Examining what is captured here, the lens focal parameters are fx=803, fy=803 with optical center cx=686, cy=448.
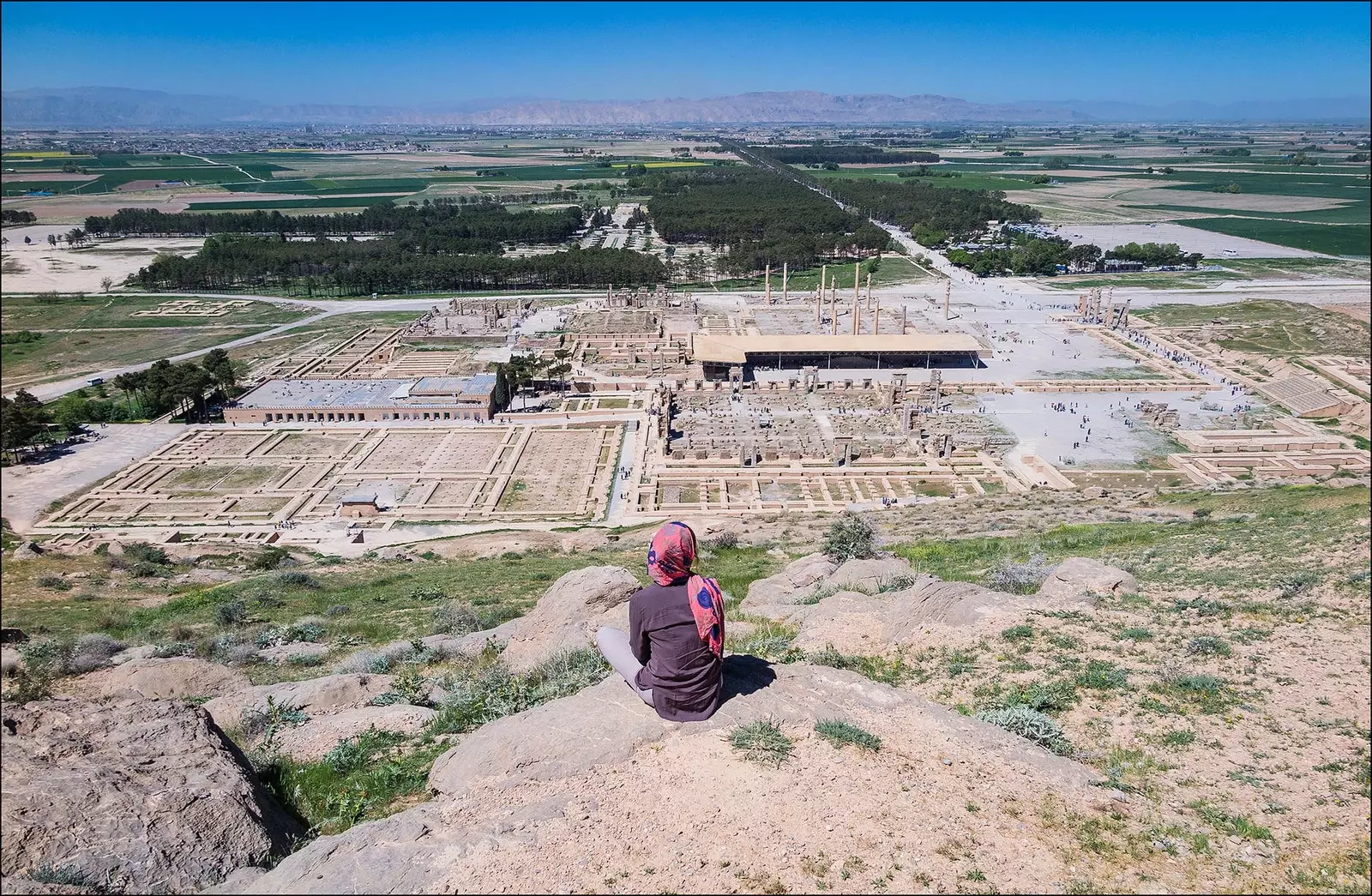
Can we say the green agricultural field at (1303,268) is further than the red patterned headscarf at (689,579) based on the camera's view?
Yes

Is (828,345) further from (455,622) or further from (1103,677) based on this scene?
(1103,677)

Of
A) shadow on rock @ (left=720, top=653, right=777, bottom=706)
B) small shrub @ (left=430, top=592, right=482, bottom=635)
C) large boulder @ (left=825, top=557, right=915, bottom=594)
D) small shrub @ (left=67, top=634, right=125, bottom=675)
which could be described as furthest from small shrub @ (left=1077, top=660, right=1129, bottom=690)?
small shrub @ (left=67, top=634, right=125, bottom=675)

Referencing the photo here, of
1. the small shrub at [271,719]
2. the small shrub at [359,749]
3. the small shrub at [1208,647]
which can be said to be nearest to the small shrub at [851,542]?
the small shrub at [1208,647]

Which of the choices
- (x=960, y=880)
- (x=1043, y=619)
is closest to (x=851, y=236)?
(x=1043, y=619)

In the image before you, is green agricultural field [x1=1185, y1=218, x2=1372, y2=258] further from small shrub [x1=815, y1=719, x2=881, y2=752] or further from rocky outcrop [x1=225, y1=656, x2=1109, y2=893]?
small shrub [x1=815, y1=719, x2=881, y2=752]

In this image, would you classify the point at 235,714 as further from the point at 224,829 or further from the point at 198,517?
the point at 198,517

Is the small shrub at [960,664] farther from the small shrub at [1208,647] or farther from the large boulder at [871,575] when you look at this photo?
the large boulder at [871,575]
